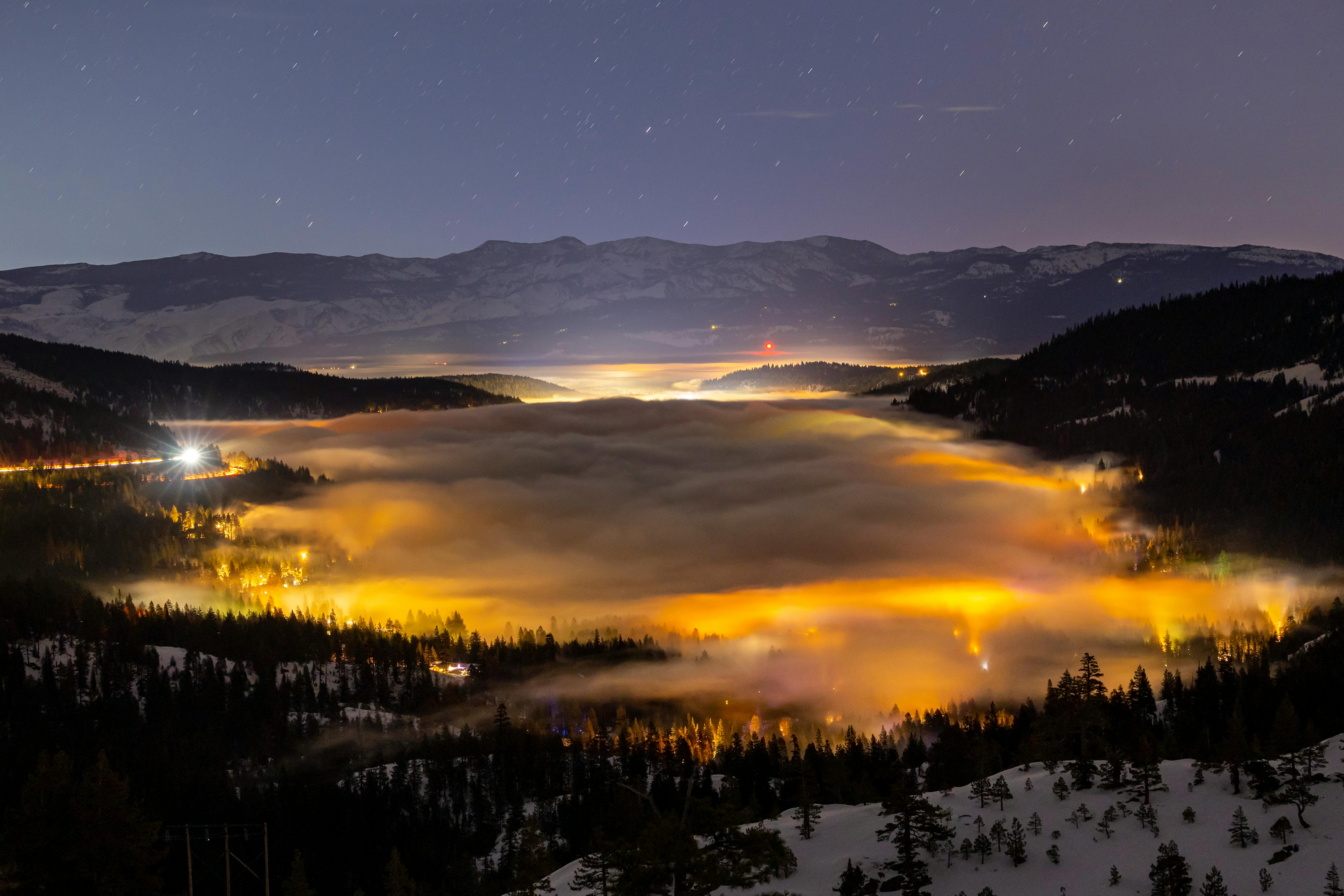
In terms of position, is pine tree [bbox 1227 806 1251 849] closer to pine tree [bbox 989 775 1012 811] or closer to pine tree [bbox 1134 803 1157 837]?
pine tree [bbox 1134 803 1157 837]

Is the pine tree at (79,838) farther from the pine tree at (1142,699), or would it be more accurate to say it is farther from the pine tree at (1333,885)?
the pine tree at (1142,699)

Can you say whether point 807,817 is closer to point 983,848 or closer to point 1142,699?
point 983,848

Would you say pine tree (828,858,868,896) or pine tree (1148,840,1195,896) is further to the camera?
pine tree (828,858,868,896)

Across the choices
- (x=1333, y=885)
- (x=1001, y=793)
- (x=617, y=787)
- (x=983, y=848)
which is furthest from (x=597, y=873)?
(x=617, y=787)

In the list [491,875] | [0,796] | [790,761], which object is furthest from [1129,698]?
[0,796]

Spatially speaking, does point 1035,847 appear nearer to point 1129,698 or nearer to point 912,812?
point 912,812

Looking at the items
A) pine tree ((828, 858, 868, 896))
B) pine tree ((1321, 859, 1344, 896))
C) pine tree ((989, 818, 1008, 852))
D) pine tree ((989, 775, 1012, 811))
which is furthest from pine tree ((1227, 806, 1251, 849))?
pine tree ((828, 858, 868, 896))
